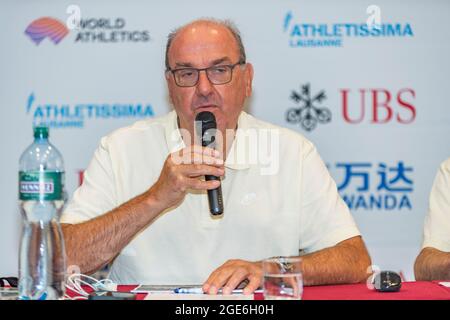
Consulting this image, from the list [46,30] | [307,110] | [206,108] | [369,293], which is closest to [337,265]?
[369,293]

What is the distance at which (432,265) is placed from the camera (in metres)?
2.30

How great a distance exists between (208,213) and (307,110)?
112 centimetres

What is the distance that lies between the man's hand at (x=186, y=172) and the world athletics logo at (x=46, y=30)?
1.54 m

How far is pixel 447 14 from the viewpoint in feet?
11.1

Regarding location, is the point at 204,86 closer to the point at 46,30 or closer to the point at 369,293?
the point at 369,293

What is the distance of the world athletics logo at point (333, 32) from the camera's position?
11.1ft

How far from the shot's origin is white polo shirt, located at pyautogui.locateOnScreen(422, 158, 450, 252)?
2459 millimetres

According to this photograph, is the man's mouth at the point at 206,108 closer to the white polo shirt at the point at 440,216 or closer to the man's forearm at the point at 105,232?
the man's forearm at the point at 105,232

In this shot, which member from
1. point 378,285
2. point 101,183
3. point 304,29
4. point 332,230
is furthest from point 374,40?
point 378,285

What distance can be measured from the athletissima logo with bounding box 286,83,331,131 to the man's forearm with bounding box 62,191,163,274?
1.36 m

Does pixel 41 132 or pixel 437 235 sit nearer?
pixel 41 132

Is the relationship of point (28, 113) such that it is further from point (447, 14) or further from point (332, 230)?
point (447, 14)
